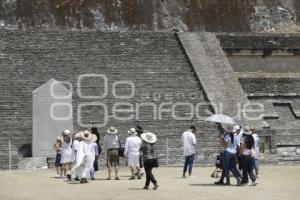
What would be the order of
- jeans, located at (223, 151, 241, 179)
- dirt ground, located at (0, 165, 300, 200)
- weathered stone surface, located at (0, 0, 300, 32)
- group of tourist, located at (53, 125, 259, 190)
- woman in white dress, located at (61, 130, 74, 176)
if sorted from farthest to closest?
1. weathered stone surface, located at (0, 0, 300, 32)
2. woman in white dress, located at (61, 130, 74, 176)
3. jeans, located at (223, 151, 241, 179)
4. group of tourist, located at (53, 125, 259, 190)
5. dirt ground, located at (0, 165, 300, 200)

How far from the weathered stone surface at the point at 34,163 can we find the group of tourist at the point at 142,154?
2.46 meters

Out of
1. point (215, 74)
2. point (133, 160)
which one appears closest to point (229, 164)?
point (133, 160)

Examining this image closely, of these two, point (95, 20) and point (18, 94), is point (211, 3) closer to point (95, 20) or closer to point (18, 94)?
point (95, 20)

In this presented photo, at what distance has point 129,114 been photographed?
21.5m

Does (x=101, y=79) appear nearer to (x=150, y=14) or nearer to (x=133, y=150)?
(x=133, y=150)

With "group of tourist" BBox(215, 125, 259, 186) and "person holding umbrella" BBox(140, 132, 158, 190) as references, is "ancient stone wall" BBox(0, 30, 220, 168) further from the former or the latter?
"person holding umbrella" BBox(140, 132, 158, 190)

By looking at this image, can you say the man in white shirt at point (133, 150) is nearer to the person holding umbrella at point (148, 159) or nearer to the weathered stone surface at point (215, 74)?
the person holding umbrella at point (148, 159)

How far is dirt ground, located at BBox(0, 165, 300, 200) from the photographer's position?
12.1 meters

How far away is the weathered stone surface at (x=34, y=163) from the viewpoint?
61.9 ft

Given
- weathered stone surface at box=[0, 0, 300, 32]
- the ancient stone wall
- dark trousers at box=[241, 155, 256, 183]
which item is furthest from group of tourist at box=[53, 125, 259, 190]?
weathered stone surface at box=[0, 0, 300, 32]

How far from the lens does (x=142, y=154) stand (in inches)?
539

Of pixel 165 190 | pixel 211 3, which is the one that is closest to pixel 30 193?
pixel 165 190

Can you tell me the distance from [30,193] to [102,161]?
6.78 m

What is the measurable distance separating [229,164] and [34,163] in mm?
6561
